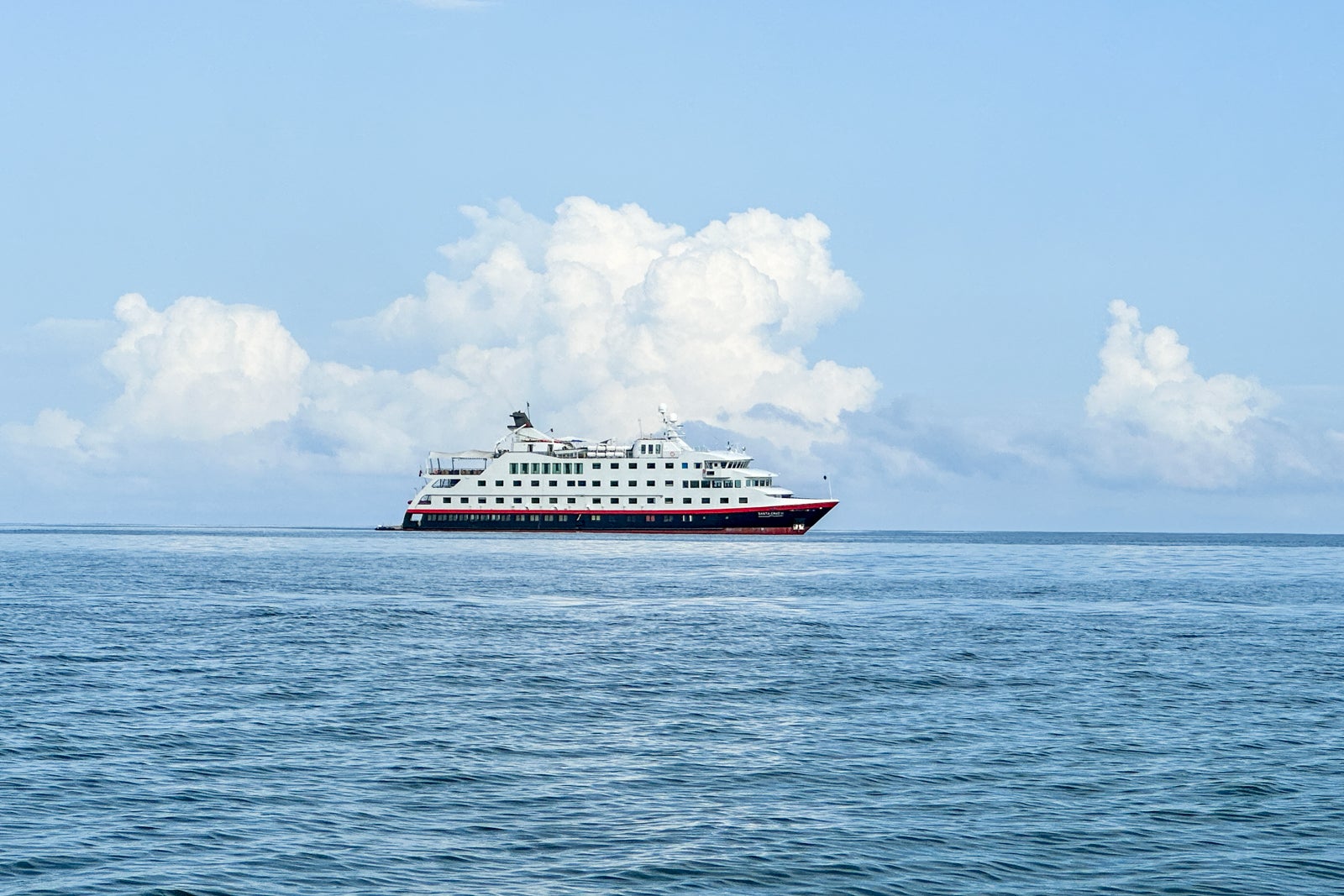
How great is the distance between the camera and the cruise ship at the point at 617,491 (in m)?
139

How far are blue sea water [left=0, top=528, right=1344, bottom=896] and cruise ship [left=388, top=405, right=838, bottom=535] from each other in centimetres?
8747

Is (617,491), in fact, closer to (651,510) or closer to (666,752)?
(651,510)

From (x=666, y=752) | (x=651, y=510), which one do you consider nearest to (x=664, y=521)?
(x=651, y=510)

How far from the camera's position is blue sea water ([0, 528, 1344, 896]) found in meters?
15.8

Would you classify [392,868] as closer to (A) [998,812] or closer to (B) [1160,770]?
(A) [998,812]

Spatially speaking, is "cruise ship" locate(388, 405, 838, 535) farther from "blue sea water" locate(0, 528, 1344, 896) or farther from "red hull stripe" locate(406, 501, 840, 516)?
"blue sea water" locate(0, 528, 1344, 896)

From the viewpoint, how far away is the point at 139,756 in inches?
849

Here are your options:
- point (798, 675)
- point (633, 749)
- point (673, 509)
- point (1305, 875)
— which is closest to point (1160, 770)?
point (1305, 875)

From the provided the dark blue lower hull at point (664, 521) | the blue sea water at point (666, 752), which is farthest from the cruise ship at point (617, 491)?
the blue sea water at point (666, 752)

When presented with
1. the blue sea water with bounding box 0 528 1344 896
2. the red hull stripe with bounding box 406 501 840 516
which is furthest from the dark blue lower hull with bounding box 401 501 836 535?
the blue sea water with bounding box 0 528 1344 896

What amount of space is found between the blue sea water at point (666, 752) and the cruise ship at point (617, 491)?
87472mm

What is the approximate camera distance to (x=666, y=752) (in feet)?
73.8

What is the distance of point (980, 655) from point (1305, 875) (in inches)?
824

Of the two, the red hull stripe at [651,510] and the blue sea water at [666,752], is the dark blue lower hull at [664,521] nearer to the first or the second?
the red hull stripe at [651,510]
